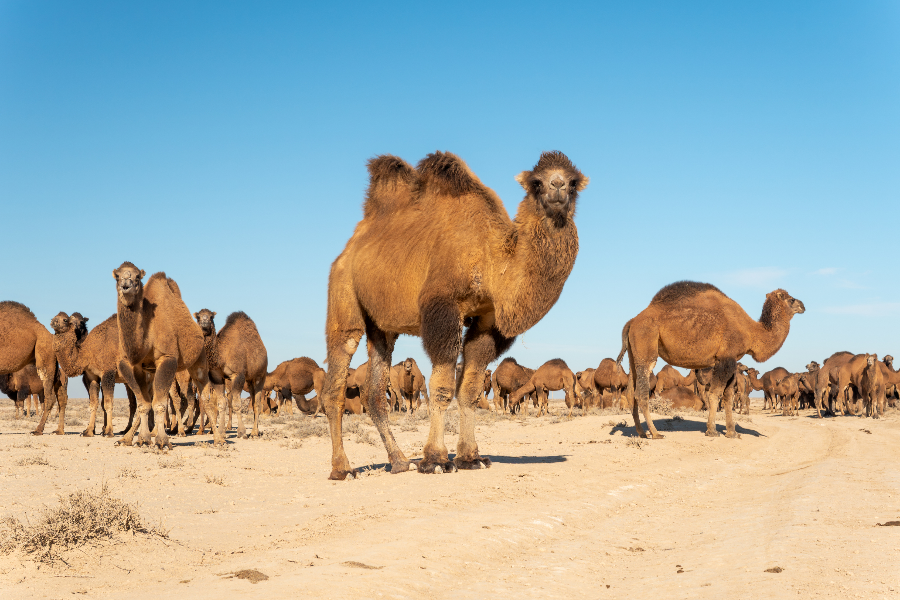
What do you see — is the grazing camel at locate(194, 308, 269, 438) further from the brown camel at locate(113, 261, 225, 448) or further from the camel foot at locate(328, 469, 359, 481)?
the camel foot at locate(328, 469, 359, 481)

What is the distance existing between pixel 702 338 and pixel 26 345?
16.9m

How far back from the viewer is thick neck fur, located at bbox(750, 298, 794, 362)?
58.1ft

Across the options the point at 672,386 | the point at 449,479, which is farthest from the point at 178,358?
the point at 672,386

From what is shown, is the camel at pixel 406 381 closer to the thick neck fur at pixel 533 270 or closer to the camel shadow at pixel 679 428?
the camel shadow at pixel 679 428

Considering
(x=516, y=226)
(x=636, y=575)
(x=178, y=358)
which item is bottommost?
(x=636, y=575)

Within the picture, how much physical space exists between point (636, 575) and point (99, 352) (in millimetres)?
16289

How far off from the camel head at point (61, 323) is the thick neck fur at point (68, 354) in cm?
18

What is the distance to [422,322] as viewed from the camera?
351 inches

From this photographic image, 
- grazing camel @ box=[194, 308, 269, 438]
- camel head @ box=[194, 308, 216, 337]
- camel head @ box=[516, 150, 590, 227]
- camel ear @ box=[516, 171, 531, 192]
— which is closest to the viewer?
camel head @ box=[516, 150, 590, 227]

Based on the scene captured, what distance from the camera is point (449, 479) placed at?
8.66m

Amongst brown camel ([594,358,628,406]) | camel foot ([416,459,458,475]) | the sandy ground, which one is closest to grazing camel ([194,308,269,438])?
the sandy ground

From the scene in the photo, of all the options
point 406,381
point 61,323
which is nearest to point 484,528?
point 61,323

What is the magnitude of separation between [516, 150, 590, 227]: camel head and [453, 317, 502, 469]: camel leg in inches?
65.2

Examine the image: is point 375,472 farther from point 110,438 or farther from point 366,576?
point 110,438
